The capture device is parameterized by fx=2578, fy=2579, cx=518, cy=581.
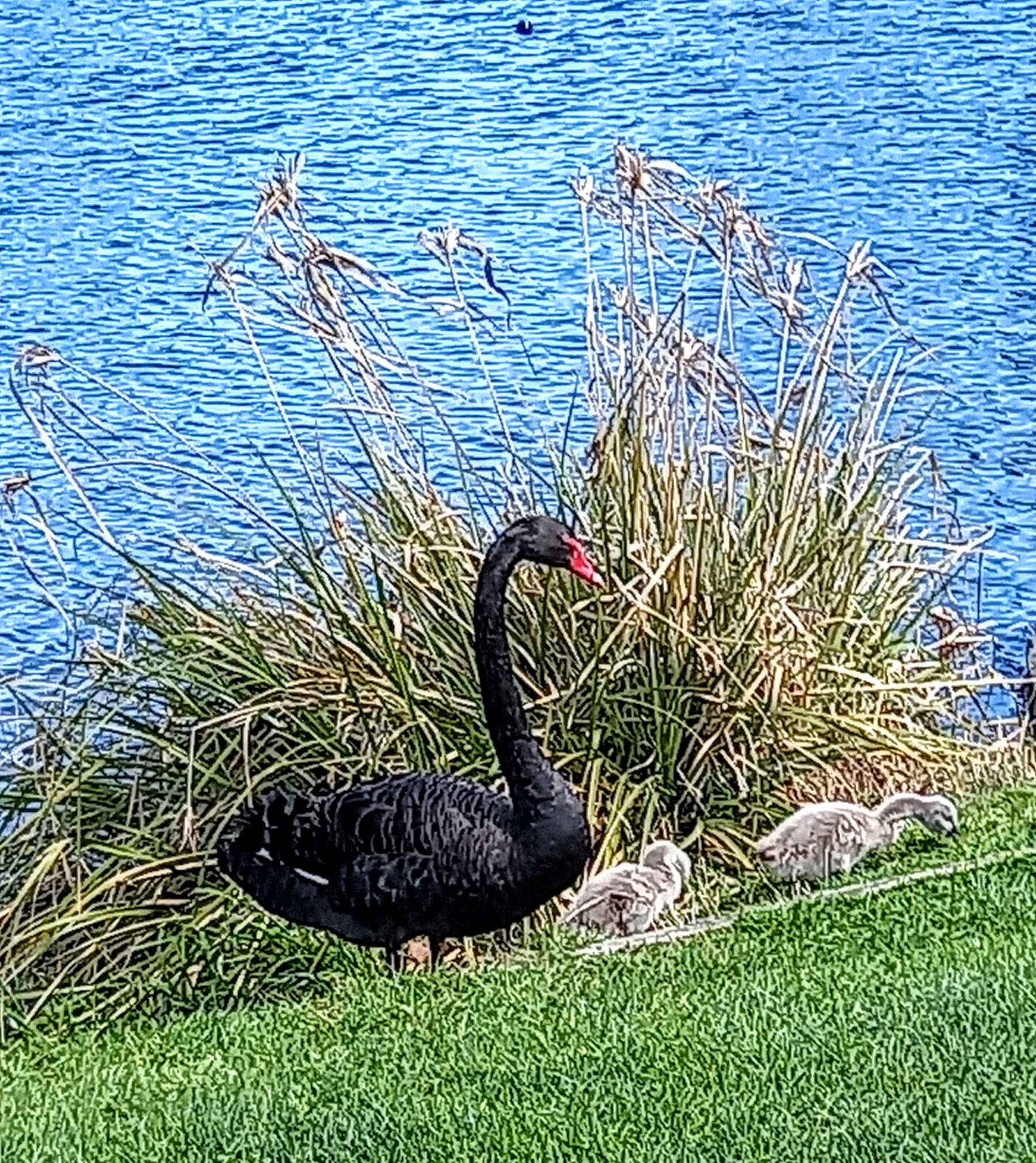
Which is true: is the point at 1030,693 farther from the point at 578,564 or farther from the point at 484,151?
the point at 484,151

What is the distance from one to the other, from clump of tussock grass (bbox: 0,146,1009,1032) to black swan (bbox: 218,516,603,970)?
52 centimetres

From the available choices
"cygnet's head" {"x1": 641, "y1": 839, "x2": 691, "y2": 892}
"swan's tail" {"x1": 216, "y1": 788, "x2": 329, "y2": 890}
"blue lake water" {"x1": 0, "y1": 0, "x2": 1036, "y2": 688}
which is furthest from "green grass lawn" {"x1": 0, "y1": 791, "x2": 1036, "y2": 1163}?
"blue lake water" {"x1": 0, "y1": 0, "x2": 1036, "y2": 688}

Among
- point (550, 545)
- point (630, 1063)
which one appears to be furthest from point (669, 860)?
point (630, 1063)

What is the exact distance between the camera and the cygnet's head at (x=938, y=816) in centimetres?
673

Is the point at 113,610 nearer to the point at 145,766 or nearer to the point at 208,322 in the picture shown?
the point at 145,766

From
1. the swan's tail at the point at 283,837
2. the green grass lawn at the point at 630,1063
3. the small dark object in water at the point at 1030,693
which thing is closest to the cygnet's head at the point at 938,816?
the green grass lawn at the point at 630,1063

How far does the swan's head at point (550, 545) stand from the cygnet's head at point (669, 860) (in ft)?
2.85

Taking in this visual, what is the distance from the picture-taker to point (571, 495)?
7.70 metres

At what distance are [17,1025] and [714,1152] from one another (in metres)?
2.88

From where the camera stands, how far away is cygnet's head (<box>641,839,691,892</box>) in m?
6.62

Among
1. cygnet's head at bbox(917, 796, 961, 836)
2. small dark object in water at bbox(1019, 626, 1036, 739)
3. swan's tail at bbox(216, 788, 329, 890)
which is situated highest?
swan's tail at bbox(216, 788, 329, 890)

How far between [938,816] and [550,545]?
1.38m

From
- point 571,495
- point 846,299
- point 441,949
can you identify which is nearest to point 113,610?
point 571,495

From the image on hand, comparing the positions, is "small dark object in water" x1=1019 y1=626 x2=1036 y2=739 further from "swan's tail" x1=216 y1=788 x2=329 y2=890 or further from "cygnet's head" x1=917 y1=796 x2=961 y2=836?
"swan's tail" x1=216 y1=788 x2=329 y2=890
